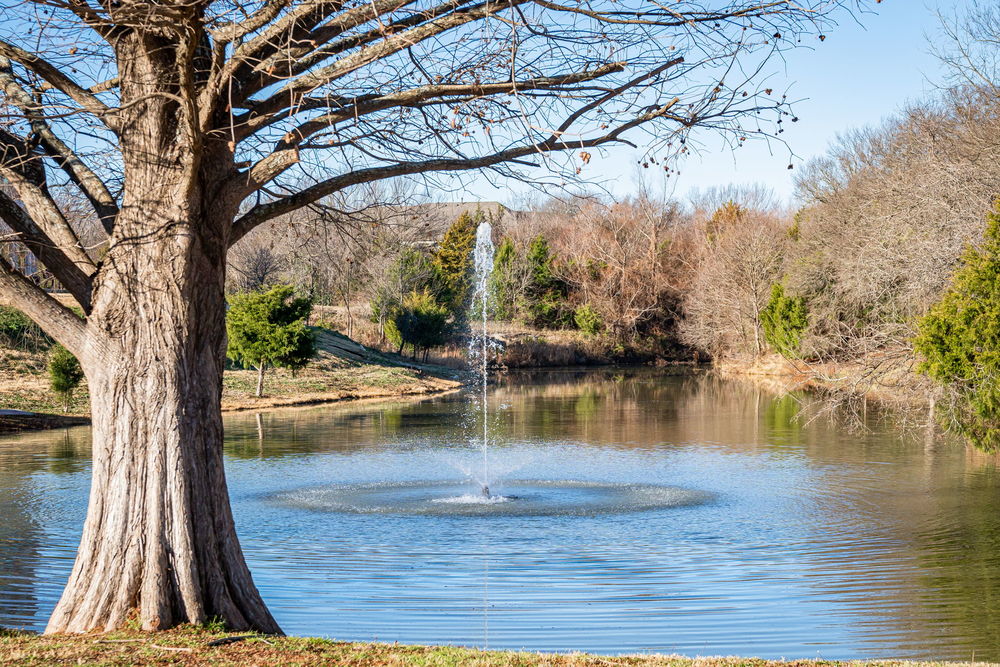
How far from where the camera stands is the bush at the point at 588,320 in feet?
186

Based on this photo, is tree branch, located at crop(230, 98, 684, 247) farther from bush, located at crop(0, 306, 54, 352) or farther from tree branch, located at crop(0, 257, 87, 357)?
bush, located at crop(0, 306, 54, 352)

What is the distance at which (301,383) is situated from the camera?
→ 34844 millimetres

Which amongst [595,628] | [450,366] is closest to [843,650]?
[595,628]

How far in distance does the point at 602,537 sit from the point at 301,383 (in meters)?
24.5

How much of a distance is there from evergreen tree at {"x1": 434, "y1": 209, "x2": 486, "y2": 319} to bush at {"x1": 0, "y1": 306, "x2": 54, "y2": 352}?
19.7 metres

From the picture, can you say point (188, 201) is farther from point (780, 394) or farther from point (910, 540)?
point (780, 394)

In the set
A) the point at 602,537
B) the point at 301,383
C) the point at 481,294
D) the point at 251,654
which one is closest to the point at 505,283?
the point at 481,294

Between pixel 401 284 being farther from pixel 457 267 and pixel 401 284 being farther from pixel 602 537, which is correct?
pixel 602 537

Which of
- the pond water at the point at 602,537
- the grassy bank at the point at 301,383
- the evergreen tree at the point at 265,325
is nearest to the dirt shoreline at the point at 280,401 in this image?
the grassy bank at the point at 301,383

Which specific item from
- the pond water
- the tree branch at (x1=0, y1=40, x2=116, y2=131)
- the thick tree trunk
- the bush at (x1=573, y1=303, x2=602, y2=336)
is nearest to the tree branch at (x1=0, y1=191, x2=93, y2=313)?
the thick tree trunk

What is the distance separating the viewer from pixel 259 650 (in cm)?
575

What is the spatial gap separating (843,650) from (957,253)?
525 inches

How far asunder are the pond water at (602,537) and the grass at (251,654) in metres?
1.67

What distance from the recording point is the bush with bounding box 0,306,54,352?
30859mm
